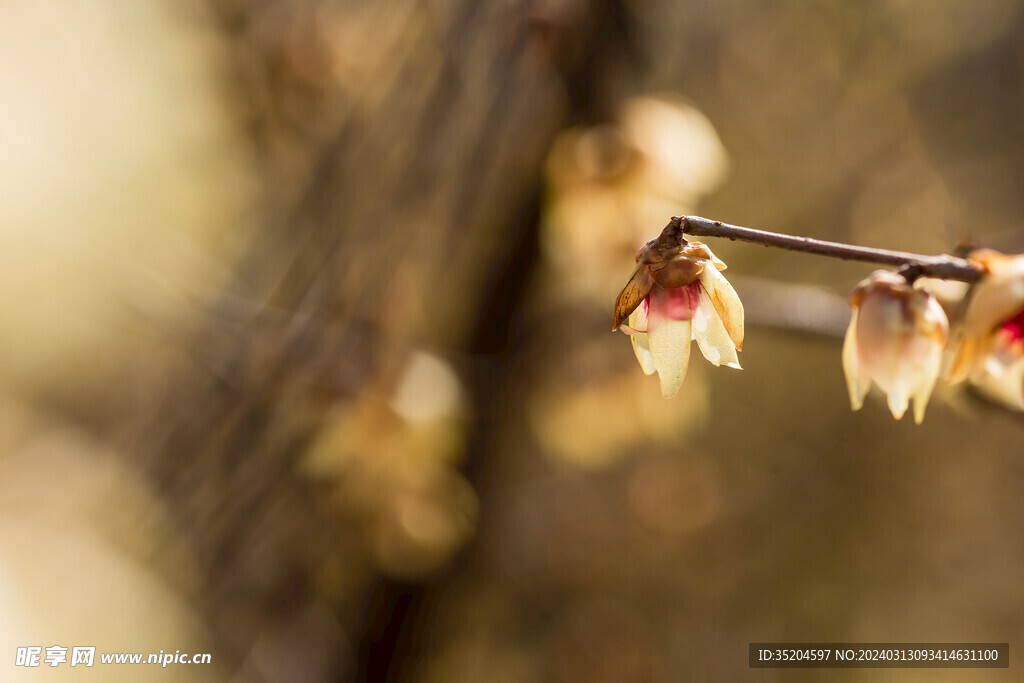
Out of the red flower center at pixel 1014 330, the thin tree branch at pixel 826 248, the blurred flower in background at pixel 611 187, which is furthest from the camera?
the blurred flower in background at pixel 611 187

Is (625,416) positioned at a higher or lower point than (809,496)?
lower

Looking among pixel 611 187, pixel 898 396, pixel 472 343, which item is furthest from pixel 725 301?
pixel 472 343

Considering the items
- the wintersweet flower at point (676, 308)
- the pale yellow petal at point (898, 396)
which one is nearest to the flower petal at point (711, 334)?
the wintersweet flower at point (676, 308)

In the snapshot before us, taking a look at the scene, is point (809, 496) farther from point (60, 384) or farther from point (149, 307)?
point (60, 384)

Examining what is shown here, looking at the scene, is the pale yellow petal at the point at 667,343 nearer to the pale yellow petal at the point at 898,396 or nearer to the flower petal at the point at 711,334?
the flower petal at the point at 711,334

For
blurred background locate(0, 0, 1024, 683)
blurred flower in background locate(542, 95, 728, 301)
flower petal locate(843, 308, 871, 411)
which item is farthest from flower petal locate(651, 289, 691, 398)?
blurred flower in background locate(542, 95, 728, 301)

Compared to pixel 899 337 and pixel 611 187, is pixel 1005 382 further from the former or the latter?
pixel 611 187

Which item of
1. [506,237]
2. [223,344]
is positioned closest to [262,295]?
[223,344]
